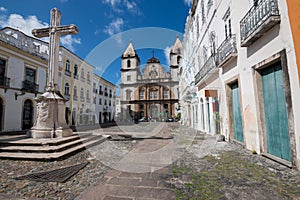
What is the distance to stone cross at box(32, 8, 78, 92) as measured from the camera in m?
6.84

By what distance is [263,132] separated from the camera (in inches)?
191

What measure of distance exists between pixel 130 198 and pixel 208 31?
1010cm

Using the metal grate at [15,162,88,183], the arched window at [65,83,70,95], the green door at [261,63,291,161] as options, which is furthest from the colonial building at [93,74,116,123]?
the green door at [261,63,291,161]

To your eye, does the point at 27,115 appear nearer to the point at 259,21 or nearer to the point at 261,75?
the point at 261,75

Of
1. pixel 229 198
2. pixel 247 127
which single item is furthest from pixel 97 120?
pixel 229 198

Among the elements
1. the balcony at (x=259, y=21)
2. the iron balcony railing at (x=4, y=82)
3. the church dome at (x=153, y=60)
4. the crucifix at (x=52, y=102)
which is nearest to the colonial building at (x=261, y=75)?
the balcony at (x=259, y=21)

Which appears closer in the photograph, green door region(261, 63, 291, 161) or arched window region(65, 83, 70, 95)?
green door region(261, 63, 291, 161)

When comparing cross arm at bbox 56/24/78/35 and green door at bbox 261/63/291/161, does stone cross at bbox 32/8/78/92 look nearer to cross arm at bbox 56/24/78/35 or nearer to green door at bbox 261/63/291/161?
cross arm at bbox 56/24/78/35

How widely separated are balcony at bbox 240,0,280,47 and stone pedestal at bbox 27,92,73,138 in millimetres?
7399

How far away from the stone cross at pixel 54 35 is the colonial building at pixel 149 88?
32.0 m

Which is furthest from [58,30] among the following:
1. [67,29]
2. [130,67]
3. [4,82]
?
[130,67]

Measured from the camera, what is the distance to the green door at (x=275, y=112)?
13.4 feet

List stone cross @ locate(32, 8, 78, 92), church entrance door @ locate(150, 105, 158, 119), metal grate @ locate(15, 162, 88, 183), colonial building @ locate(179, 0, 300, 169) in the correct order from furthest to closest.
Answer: church entrance door @ locate(150, 105, 158, 119)
stone cross @ locate(32, 8, 78, 92)
colonial building @ locate(179, 0, 300, 169)
metal grate @ locate(15, 162, 88, 183)

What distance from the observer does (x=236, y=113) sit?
22.3 ft
